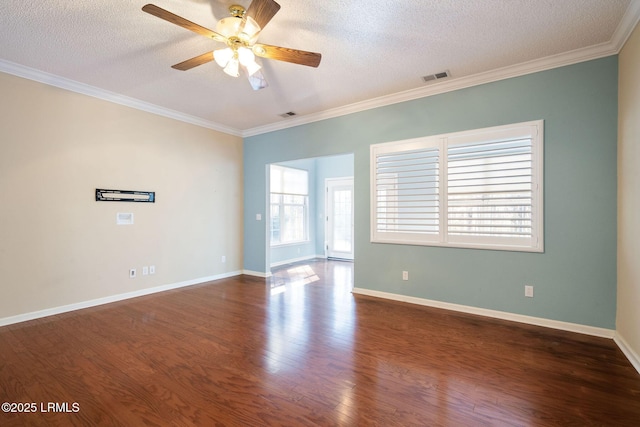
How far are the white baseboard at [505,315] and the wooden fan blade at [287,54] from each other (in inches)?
121

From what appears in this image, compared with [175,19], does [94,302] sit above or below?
below

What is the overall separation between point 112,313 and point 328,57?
→ 3850 millimetres

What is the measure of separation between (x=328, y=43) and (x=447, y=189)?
2177 mm

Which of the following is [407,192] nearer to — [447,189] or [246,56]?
[447,189]

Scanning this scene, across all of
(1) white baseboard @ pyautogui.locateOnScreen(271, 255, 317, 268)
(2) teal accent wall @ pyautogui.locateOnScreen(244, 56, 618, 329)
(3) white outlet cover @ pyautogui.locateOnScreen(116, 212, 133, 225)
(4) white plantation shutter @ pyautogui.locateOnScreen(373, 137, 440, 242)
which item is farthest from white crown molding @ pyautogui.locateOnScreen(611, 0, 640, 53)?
(1) white baseboard @ pyautogui.locateOnScreen(271, 255, 317, 268)

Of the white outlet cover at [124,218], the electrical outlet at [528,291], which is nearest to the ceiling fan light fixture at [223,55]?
the white outlet cover at [124,218]

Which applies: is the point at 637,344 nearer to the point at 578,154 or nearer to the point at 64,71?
the point at 578,154

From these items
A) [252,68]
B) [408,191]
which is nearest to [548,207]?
[408,191]

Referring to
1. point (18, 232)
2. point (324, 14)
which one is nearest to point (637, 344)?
point (324, 14)

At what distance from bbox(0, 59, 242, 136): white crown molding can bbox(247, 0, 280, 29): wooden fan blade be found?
9.66ft

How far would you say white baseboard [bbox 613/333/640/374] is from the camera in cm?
232

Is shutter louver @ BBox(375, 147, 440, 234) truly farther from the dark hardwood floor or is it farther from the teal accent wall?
the dark hardwood floor

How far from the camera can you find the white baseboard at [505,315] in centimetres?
294

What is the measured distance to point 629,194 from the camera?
2.52 metres
